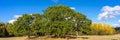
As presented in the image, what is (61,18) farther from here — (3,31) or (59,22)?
(3,31)

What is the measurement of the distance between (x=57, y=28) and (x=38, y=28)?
884cm

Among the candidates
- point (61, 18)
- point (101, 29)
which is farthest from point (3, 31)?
point (101, 29)

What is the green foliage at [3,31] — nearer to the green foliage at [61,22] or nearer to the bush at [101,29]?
the green foliage at [61,22]

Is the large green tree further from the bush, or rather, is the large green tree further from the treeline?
the bush

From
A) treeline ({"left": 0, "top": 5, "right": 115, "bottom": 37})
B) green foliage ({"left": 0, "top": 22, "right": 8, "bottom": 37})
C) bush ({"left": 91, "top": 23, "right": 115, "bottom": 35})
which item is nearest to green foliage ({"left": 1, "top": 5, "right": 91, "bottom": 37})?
treeline ({"left": 0, "top": 5, "right": 115, "bottom": 37})

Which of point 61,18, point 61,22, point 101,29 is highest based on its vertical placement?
point 61,18

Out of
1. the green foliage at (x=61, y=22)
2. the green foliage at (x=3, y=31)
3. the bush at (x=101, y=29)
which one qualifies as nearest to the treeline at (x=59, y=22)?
the green foliage at (x=61, y=22)

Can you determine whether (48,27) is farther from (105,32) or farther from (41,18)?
(105,32)

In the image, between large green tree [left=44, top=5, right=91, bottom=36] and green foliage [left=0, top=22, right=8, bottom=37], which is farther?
green foliage [left=0, top=22, right=8, bottom=37]

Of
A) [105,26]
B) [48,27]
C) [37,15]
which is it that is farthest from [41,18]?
[105,26]

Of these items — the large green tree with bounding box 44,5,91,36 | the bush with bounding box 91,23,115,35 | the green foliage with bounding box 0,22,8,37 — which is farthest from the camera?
the bush with bounding box 91,23,115,35

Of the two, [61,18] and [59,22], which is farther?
[61,18]

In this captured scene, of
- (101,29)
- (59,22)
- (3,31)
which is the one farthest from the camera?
(101,29)

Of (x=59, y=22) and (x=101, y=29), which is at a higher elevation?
(x=59, y=22)
